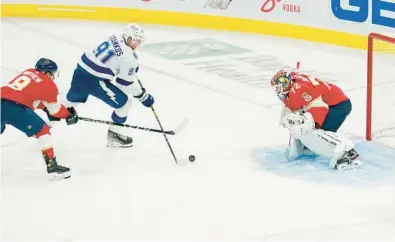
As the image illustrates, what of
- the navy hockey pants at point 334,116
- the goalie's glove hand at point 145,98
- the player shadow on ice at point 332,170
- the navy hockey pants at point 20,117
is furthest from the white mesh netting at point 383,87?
the navy hockey pants at point 20,117

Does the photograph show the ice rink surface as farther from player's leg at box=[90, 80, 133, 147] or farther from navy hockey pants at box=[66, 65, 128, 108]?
navy hockey pants at box=[66, 65, 128, 108]

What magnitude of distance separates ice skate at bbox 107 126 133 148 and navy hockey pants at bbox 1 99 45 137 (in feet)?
2.51

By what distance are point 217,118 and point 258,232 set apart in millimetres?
1972

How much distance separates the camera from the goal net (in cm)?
490

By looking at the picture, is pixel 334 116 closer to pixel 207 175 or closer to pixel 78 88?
pixel 207 175

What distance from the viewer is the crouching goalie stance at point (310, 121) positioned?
4.30 metres

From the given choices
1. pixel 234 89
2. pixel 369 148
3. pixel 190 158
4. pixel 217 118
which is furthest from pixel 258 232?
pixel 234 89

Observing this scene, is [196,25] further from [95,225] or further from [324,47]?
[95,225]

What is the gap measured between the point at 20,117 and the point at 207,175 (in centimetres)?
99

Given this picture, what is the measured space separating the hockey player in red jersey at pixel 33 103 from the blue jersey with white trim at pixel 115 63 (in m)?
0.41

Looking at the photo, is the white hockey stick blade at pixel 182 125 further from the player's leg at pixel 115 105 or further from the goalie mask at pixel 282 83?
the goalie mask at pixel 282 83

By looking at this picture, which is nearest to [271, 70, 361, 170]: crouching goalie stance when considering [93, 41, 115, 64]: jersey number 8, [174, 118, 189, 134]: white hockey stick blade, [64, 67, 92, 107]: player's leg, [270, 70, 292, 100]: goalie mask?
[270, 70, 292, 100]: goalie mask

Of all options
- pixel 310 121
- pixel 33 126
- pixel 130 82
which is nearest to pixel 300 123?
pixel 310 121

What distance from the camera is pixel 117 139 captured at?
15.9 feet
